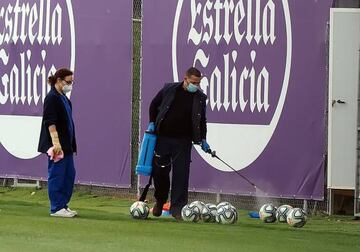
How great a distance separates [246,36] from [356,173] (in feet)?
8.36

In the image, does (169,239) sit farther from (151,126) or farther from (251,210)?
(251,210)

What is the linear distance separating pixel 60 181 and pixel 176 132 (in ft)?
4.95

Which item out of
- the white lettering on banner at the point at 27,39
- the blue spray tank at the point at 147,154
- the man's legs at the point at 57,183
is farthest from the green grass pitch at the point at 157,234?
the white lettering on banner at the point at 27,39

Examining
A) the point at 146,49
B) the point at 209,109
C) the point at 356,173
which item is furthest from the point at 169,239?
the point at 146,49

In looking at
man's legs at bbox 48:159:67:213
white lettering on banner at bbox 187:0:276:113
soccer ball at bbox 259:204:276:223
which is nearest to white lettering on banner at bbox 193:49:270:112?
white lettering on banner at bbox 187:0:276:113

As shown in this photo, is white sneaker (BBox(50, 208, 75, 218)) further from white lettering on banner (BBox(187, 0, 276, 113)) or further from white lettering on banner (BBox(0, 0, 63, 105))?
white lettering on banner (BBox(0, 0, 63, 105))

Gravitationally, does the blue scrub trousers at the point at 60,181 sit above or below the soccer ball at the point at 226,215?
above

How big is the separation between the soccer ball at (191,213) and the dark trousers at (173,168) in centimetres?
40

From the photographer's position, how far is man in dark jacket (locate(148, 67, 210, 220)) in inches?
524

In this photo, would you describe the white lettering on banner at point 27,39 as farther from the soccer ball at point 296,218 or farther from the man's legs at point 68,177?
the soccer ball at point 296,218

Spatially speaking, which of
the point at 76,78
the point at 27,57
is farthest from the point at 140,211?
the point at 27,57

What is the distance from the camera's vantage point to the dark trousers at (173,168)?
44.0 feet

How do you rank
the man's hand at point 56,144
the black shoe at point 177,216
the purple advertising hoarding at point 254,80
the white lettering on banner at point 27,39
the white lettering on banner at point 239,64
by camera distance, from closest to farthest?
the man's hand at point 56,144, the black shoe at point 177,216, the purple advertising hoarding at point 254,80, the white lettering on banner at point 239,64, the white lettering on banner at point 27,39

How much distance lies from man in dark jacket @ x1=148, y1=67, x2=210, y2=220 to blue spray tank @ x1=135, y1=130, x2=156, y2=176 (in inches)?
2.1
